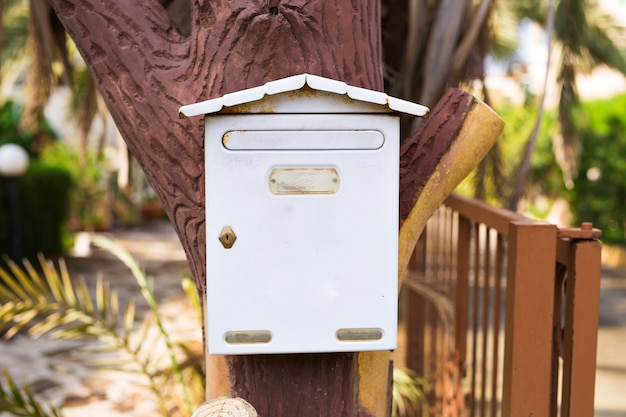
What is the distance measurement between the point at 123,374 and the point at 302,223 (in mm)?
4345

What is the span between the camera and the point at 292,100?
1.25m

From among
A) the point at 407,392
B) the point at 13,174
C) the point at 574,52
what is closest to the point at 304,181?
the point at 407,392

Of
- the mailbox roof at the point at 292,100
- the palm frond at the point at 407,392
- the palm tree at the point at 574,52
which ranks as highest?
the palm tree at the point at 574,52

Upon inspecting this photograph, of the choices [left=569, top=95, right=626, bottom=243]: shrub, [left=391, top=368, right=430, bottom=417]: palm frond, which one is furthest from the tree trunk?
[left=569, top=95, right=626, bottom=243]: shrub

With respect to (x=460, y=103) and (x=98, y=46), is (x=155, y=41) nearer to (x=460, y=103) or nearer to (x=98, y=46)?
(x=98, y=46)

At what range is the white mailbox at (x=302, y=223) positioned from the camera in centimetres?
126

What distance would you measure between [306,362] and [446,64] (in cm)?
150

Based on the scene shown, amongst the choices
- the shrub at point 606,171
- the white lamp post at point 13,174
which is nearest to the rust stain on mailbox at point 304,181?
the white lamp post at point 13,174

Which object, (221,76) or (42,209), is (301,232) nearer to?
(221,76)

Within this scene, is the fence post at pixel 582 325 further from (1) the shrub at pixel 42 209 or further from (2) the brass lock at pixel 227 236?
(1) the shrub at pixel 42 209

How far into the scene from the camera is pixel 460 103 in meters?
1.44

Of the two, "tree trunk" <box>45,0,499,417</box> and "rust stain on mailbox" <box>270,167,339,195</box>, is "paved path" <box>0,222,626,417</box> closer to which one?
"tree trunk" <box>45,0,499,417</box>

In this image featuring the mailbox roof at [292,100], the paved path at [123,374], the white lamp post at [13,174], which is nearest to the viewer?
the mailbox roof at [292,100]

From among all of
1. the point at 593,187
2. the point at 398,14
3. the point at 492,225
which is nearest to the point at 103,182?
the point at 593,187
